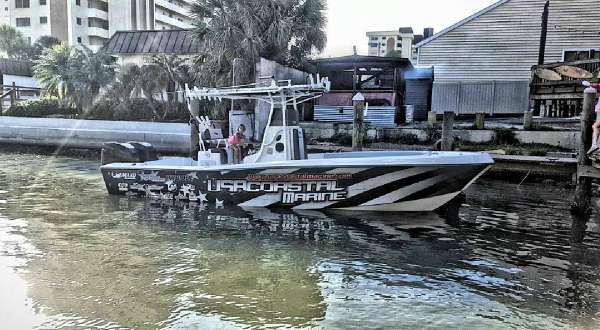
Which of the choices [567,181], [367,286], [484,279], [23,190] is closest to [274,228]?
[367,286]

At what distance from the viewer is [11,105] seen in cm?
2702

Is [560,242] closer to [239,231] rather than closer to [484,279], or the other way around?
[484,279]

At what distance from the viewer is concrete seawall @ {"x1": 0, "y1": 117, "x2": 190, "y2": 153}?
65.7 feet

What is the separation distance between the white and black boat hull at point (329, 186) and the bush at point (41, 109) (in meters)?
17.5

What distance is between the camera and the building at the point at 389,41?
207 ft

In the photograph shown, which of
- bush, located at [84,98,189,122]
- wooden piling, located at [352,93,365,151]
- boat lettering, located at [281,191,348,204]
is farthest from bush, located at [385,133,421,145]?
bush, located at [84,98,189,122]

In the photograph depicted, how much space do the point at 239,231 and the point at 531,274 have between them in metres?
4.88

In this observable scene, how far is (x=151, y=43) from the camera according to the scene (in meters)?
31.6

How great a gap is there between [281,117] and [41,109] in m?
20.9

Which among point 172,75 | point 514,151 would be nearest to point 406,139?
point 514,151

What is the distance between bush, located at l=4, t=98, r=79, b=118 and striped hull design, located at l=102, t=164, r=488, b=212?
695 inches

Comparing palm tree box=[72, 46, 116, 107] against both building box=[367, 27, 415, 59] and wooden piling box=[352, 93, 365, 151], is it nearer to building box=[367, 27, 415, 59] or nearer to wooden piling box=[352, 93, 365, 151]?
wooden piling box=[352, 93, 365, 151]

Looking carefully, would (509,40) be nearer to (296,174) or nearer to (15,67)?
(296,174)

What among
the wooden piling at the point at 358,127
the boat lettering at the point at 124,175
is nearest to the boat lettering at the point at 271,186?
the boat lettering at the point at 124,175
